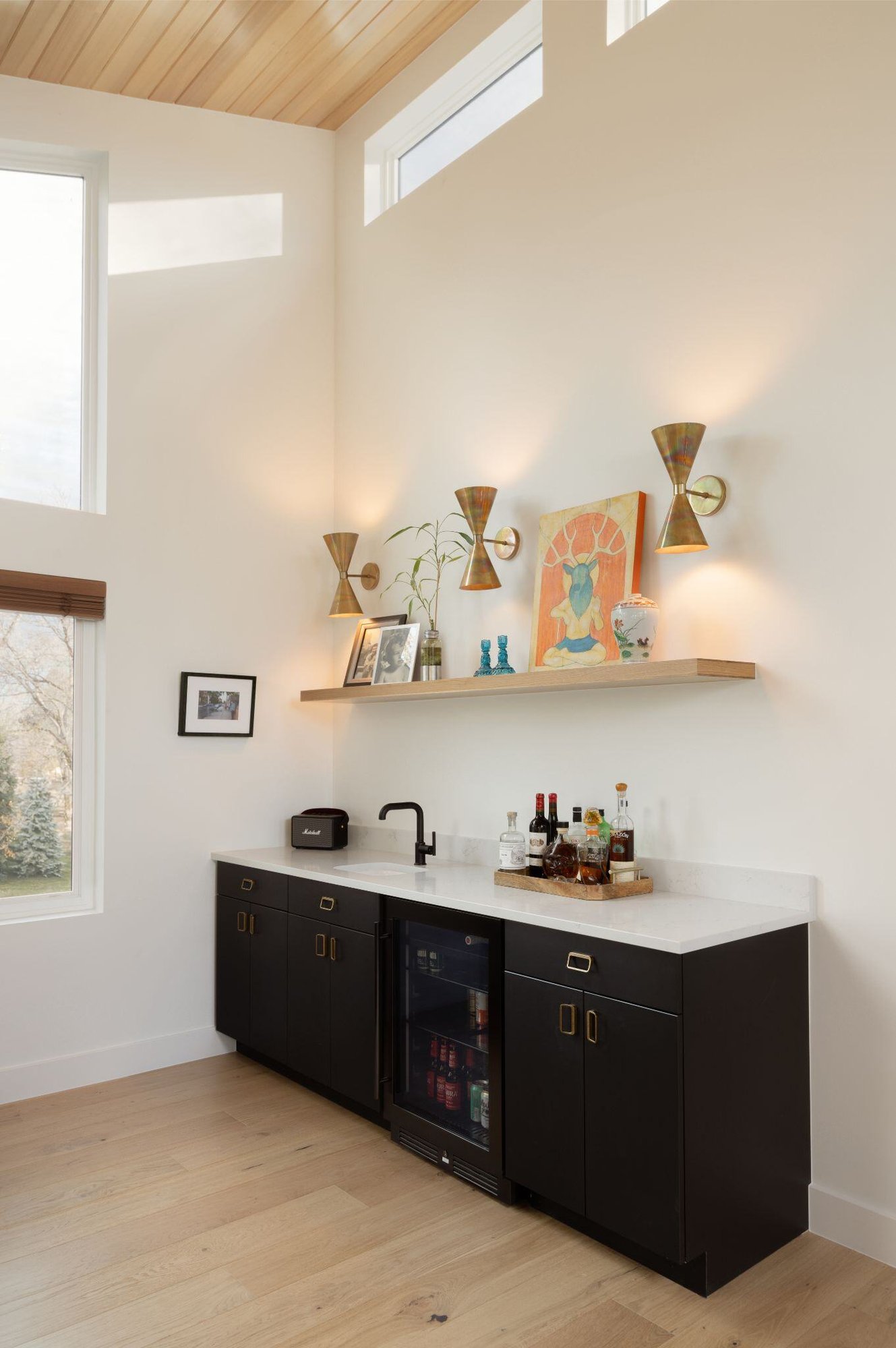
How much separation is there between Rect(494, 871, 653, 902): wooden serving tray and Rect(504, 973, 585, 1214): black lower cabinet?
30 centimetres

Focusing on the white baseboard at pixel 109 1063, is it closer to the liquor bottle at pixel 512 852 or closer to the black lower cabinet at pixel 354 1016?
the black lower cabinet at pixel 354 1016

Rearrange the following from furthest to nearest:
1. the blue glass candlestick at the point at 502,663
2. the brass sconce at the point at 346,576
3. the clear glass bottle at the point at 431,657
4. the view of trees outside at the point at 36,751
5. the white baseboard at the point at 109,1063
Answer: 1. the brass sconce at the point at 346,576
2. the clear glass bottle at the point at 431,657
3. the view of trees outside at the point at 36,751
4. the white baseboard at the point at 109,1063
5. the blue glass candlestick at the point at 502,663

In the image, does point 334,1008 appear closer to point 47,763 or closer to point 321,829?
point 321,829

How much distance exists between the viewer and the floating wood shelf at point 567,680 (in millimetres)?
2529

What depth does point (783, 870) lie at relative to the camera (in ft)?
8.41

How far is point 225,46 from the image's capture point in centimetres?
361

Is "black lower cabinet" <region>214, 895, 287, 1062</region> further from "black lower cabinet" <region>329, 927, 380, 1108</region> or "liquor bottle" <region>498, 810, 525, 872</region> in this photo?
"liquor bottle" <region>498, 810, 525, 872</region>

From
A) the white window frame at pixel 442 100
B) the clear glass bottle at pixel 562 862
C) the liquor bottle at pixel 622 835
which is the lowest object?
the clear glass bottle at pixel 562 862

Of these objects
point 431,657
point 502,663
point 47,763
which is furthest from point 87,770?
point 502,663

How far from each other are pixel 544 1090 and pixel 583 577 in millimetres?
1518

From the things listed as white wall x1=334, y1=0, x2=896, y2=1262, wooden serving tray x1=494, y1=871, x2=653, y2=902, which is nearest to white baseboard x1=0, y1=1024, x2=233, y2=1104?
white wall x1=334, y1=0, x2=896, y2=1262

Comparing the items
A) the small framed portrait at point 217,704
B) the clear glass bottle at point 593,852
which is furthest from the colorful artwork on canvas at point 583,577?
the small framed portrait at point 217,704

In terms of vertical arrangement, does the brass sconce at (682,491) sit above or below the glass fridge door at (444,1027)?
above

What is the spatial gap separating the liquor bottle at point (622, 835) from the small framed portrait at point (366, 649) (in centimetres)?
143
